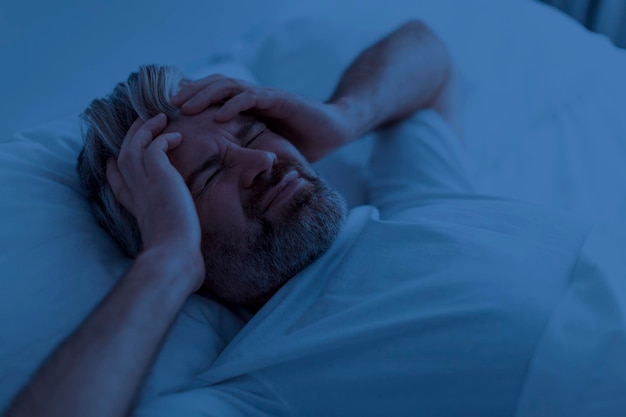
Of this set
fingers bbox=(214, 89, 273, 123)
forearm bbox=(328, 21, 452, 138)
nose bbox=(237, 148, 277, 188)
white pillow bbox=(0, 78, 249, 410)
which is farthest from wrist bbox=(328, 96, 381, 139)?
white pillow bbox=(0, 78, 249, 410)

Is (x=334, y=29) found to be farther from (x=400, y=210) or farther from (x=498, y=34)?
(x=400, y=210)

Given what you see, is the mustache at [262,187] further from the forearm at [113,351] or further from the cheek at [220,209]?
the forearm at [113,351]

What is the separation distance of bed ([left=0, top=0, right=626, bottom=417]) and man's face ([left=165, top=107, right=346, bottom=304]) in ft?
0.27

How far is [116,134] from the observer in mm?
995

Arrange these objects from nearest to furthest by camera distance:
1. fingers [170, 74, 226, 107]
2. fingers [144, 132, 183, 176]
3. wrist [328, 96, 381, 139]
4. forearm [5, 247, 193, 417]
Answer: forearm [5, 247, 193, 417], fingers [144, 132, 183, 176], fingers [170, 74, 226, 107], wrist [328, 96, 381, 139]

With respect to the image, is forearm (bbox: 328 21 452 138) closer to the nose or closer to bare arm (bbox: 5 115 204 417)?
the nose

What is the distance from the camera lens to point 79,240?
0.91 metres

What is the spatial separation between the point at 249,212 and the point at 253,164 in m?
0.08

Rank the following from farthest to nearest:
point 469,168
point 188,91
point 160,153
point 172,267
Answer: point 469,168
point 188,91
point 160,153
point 172,267

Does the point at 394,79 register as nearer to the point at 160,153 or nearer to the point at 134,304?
the point at 160,153

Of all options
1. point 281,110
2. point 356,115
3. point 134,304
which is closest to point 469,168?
point 356,115

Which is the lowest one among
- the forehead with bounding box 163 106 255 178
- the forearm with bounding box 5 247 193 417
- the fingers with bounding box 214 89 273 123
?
the forearm with bounding box 5 247 193 417

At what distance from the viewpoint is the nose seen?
2.96 ft

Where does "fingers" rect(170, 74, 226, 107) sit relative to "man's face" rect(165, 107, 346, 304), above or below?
above
